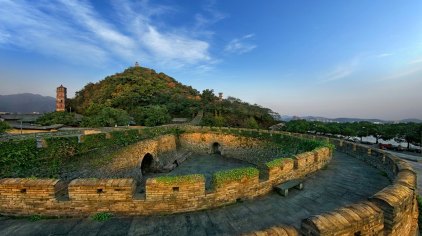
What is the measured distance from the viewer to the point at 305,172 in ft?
30.3

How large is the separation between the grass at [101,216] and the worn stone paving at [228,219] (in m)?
0.12

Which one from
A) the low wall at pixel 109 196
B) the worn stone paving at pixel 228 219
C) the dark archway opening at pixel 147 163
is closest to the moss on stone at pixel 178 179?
the low wall at pixel 109 196

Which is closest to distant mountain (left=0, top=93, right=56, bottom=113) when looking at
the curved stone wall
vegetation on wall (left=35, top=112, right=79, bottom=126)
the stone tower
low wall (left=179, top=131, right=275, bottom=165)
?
the stone tower

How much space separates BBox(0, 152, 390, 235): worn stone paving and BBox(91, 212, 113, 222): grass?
4.9 inches

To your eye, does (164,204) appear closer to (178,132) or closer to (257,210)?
(257,210)

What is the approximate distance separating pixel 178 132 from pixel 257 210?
75.9 feet

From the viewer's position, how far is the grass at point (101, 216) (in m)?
5.28

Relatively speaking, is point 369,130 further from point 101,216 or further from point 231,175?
point 101,216

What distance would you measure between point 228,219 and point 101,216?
3319mm

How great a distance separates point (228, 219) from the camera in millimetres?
5566

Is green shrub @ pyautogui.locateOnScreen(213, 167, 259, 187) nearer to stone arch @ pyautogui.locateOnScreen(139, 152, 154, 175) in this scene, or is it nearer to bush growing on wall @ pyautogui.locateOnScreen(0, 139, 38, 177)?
bush growing on wall @ pyautogui.locateOnScreen(0, 139, 38, 177)

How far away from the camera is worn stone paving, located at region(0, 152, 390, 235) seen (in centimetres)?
488

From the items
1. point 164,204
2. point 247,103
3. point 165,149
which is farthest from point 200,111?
point 164,204

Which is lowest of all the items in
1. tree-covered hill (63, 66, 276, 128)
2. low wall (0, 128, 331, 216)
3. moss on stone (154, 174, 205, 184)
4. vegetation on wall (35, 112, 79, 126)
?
low wall (0, 128, 331, 216)
